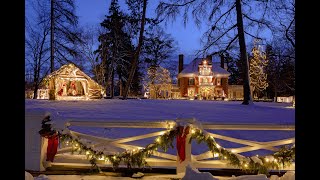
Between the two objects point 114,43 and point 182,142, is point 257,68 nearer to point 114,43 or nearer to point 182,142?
point 114,43

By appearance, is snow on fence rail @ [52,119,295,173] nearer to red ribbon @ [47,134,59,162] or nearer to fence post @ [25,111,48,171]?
red ribbon @ [47,134,59,162]

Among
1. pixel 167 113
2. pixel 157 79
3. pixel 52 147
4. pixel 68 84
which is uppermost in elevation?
pixel 157 79

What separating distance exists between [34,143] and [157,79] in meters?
42.1

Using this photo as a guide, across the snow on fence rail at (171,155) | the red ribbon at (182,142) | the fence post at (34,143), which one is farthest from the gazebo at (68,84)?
the red ribbon at (182,142)

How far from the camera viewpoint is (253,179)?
4617mm

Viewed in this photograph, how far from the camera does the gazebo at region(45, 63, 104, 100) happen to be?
21.4 meters

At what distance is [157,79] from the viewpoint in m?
48.5

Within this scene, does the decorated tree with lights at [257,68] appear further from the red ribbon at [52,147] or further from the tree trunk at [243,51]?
the red ribbon at [52,147]

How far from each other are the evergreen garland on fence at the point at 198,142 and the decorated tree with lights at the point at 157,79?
137 feet

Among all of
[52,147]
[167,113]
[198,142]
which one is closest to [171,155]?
[198,142]

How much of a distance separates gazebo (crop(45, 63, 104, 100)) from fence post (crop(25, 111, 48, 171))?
49.6ft

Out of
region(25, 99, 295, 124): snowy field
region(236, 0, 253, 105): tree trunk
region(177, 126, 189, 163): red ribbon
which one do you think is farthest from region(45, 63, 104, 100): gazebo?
region(177, 126, 189, 163): red ribbon

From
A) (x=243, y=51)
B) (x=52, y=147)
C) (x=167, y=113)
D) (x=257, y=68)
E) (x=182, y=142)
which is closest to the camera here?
(x=182, y=142)

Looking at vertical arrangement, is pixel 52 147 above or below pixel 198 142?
below
